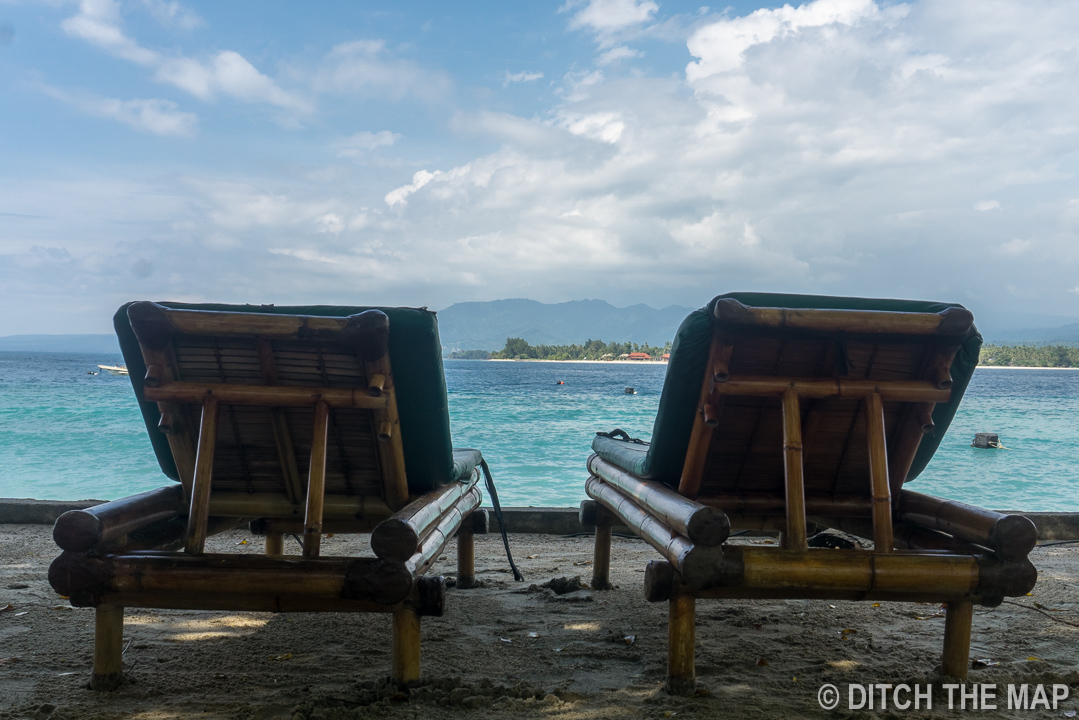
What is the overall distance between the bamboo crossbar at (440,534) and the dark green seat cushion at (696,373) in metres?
0.83

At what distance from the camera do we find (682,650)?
2.23 metres

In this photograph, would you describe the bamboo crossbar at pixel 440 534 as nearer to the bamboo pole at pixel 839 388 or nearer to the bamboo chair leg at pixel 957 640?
the bamboo pole at pixel 839 388

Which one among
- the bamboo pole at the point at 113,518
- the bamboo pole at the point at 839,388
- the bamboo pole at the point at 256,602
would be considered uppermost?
the bamboo pole at the point at 839,388

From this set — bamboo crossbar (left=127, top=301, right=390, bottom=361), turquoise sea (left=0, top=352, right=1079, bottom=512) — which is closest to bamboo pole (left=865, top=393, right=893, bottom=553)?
bamboo crossbar (left=127, top=301, right=390, bottom=361)

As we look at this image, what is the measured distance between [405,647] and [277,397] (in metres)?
0.96

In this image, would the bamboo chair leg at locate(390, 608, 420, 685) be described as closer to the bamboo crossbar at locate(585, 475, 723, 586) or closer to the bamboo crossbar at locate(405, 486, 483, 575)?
the bamboo crossbar at locate(405, 486, 483, 575)

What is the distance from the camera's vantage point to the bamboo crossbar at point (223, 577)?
2.08 meters

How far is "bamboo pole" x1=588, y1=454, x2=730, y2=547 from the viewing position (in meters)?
2.10

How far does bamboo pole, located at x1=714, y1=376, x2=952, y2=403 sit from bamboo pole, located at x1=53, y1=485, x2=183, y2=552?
210 cm

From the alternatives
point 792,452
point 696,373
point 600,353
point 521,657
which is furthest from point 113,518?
point 600,353

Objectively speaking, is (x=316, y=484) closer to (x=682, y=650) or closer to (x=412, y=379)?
(x=412, y=379)

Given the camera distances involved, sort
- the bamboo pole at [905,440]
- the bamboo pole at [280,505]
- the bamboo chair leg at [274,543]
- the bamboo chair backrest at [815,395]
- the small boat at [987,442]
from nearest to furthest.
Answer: the bamboo chair backrest at [815,395]
the bamboo pole at [905,440]
the bamboo pole at [280,505]
the bamboo chair leg at [274,543]
the small boat at [987,442]

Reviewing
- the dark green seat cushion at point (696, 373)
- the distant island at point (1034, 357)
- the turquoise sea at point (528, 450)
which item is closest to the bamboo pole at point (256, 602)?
the dark green seat cushion at point (696, 373)

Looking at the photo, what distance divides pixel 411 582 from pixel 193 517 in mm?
851
